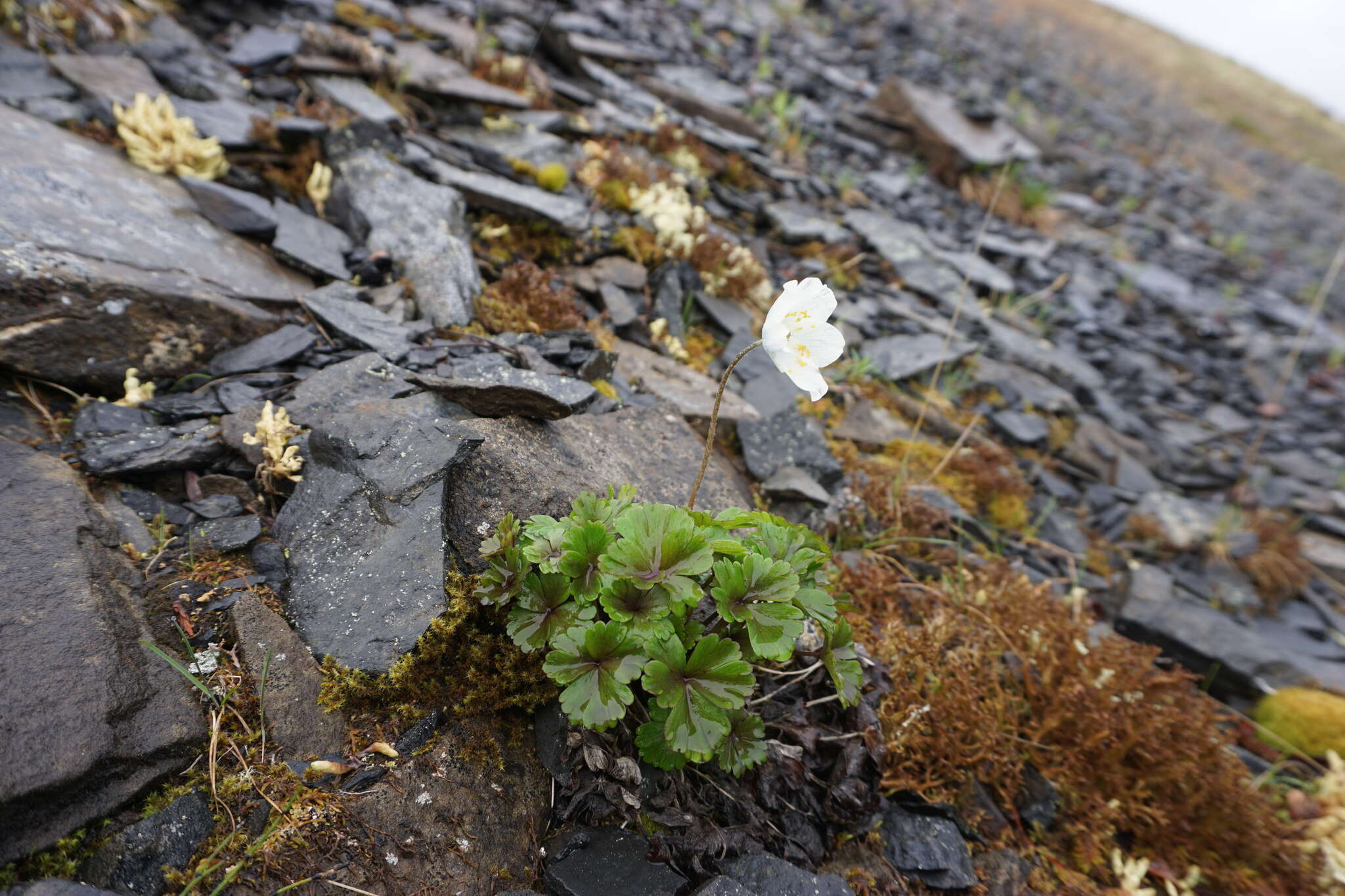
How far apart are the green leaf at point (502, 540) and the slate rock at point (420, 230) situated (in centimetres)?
234

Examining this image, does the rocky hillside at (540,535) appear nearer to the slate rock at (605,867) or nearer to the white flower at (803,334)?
the slate rock at (605,867)

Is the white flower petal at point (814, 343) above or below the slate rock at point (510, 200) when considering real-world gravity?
above

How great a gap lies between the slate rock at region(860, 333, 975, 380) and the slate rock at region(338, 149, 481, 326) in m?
4.01

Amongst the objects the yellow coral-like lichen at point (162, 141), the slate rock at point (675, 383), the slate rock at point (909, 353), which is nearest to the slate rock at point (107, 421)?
the yellow coral-like lichen at point (162, 141)

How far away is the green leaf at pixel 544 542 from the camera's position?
7.96 feet

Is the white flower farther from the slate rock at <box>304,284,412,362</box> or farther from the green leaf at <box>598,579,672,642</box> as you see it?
the slate rock at <box>304,284,412,362</box>

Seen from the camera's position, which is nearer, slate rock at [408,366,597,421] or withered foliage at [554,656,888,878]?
withered foliage at [554,656,888,878]

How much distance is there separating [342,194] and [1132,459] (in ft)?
28.3

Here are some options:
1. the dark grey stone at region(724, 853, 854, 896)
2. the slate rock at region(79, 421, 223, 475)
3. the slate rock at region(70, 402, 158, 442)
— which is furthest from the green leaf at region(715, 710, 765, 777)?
the slate rock at region(70, 402, 158, 442)

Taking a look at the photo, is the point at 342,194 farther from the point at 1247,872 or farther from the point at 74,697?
the point at 1247,872

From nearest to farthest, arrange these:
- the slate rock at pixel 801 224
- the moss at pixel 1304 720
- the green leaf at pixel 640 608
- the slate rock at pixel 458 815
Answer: the slate rock at pixel 458 815 → the green leaf at pixel 640 608 → the moss at pixel 1304 720 → the slate rock at pixel 801 224

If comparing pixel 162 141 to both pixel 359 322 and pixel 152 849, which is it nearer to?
pixel 359 322

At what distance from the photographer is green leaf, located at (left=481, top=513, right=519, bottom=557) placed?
2.51 m

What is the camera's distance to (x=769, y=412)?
5.20 metres
